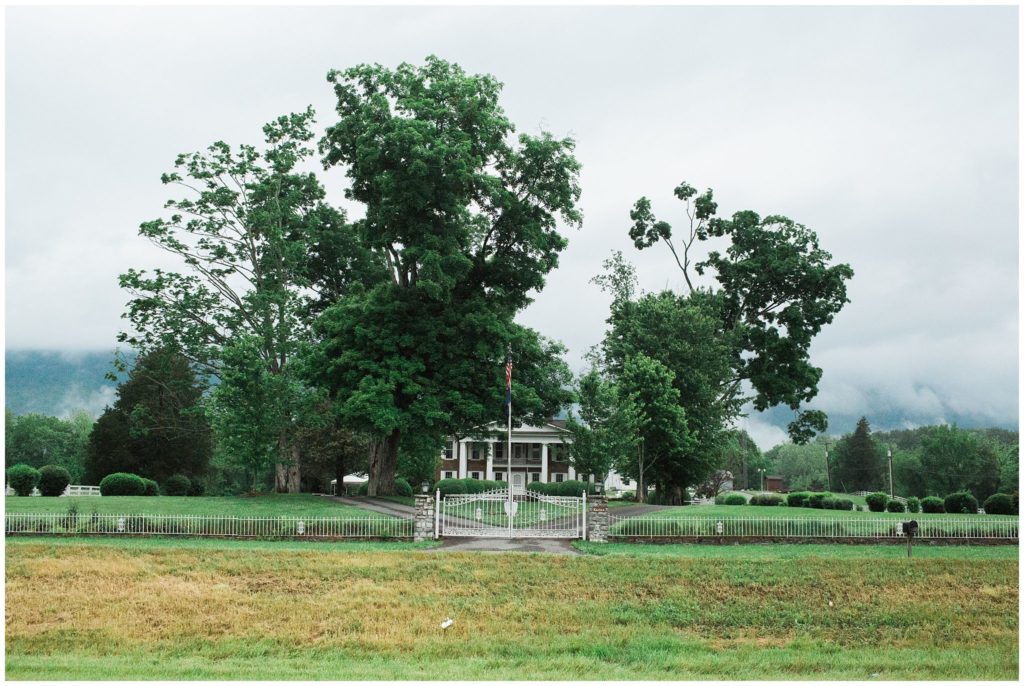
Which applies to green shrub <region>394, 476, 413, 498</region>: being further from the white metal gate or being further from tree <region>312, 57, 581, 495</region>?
the white metal gate

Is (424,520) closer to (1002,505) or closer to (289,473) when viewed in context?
(289,473)

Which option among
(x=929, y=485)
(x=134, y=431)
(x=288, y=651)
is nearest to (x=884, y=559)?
(x=288, y=651)

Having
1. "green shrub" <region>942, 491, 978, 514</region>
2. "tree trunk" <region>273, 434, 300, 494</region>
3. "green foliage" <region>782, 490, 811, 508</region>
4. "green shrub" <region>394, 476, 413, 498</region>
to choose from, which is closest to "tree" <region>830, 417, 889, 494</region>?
"green foliage" <region>782, 490, 811, 508</region>

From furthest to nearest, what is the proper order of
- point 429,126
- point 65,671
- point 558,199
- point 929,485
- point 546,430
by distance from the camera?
point 929,485 < point 546,430 < point 558,199 < point 429,126 < point 65,671

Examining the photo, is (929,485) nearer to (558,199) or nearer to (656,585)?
(558,199)

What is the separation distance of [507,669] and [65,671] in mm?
7155

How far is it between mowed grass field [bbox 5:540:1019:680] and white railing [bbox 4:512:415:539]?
7.35 feet

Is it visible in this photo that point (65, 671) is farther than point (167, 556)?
No

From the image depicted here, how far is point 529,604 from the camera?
18.6 m

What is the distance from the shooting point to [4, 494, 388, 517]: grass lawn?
29.0m

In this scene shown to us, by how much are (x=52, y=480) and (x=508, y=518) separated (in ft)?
79.6

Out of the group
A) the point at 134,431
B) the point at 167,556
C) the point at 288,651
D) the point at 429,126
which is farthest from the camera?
the point at 134,431

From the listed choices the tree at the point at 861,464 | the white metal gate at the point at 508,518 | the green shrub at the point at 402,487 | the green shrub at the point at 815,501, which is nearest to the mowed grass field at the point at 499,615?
the white metal gate at the point at 508,518

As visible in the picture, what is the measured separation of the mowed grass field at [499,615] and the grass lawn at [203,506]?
580cm
